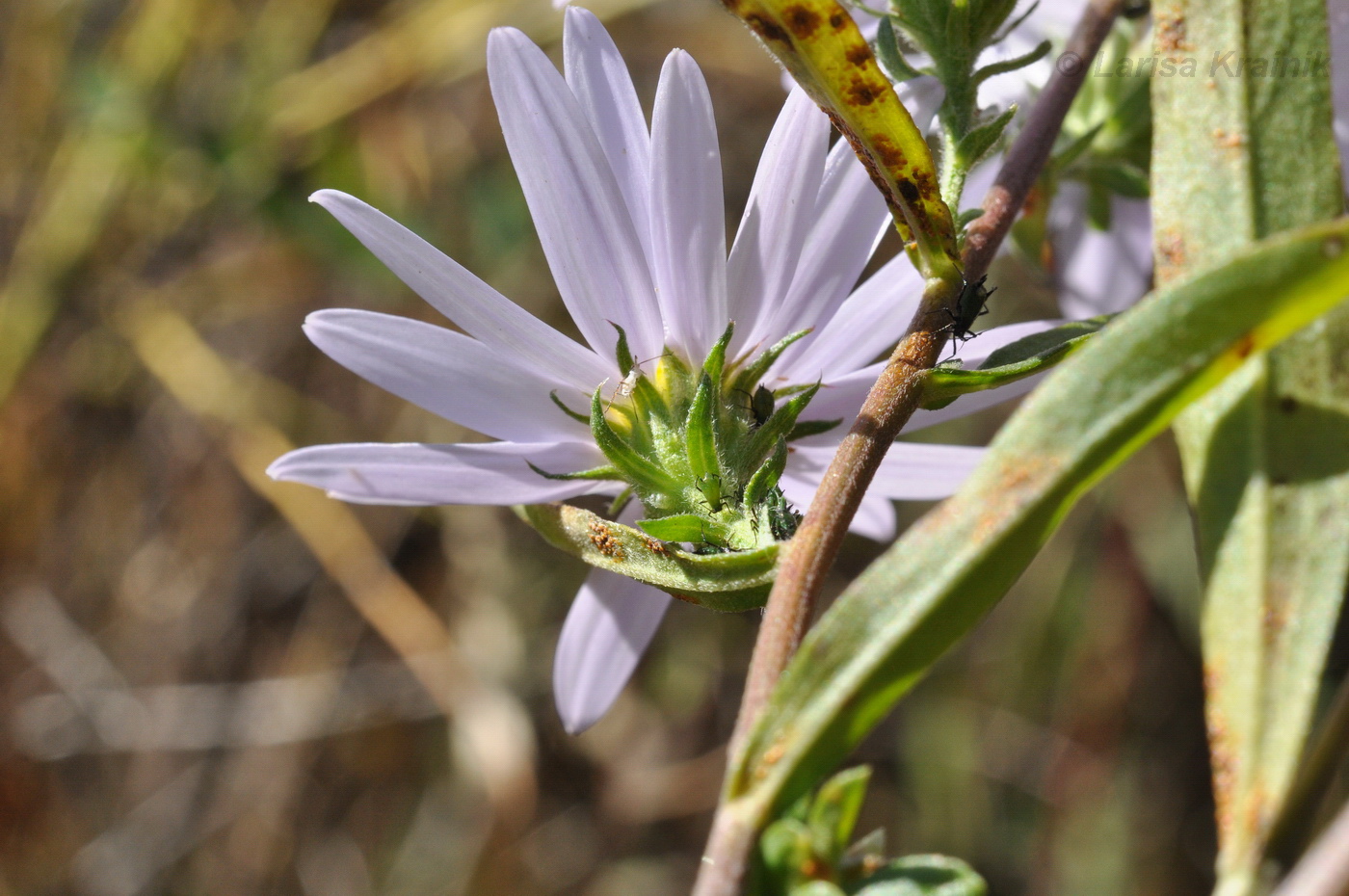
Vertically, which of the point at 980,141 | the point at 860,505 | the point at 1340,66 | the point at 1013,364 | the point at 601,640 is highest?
the point at 1340,66

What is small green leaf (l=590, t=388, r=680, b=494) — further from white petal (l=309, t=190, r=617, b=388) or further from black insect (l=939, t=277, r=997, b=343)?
black insect (l=939, t=277, r=997, b=343)

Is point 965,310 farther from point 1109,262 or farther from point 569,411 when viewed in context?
point 1109,262

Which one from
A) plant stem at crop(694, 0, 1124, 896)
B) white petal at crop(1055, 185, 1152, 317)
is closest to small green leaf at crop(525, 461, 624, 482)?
plant stem at crop(694, 0, 1124, 896)

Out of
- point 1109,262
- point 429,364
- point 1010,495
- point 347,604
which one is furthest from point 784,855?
point 347,604

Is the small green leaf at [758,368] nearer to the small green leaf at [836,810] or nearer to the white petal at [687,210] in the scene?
the white petal at [687,210]

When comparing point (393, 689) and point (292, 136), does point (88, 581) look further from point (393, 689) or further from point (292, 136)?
point (292, 136)

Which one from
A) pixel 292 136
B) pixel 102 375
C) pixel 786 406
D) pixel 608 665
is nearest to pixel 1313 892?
pixel 786 406
